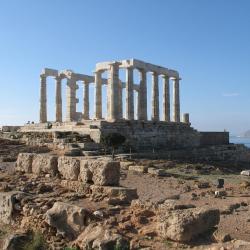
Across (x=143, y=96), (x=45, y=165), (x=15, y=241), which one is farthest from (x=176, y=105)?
(x=15, y=241)

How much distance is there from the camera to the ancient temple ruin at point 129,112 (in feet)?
139

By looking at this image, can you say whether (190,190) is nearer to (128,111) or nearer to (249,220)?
(249,220)

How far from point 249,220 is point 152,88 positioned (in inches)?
1503

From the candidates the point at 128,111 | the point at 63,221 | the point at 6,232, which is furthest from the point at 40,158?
the point at 128,111

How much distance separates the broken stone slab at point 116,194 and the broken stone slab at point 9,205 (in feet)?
7.01

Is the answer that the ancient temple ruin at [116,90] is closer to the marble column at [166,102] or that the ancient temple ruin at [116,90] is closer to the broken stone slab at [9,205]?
the marble column at [166,102]

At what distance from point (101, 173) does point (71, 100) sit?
38.9 metres

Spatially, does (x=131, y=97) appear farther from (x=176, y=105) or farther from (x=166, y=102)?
(x=176, y=105)

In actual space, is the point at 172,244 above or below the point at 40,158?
below

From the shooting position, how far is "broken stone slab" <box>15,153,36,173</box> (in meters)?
16.7

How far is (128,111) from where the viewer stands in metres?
47.0

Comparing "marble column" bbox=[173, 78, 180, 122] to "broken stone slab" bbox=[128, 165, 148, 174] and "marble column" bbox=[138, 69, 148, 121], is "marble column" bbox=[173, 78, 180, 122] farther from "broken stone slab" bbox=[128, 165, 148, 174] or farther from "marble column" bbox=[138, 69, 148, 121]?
"broken stone slab" bbox=[128, 165, 148, 174]

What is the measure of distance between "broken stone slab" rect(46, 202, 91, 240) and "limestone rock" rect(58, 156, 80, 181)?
376cm

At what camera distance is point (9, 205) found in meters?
11.8
